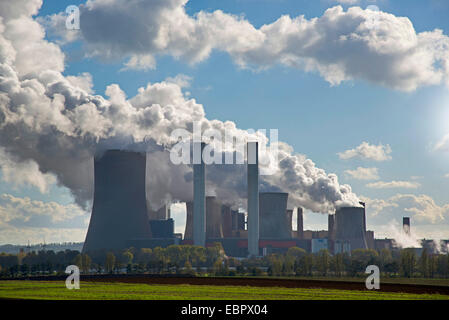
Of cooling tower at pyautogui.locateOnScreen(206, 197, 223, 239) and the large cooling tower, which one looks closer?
the large cooling tower

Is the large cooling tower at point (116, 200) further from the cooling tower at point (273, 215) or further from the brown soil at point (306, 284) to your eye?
the brown soil at point (306, 284)

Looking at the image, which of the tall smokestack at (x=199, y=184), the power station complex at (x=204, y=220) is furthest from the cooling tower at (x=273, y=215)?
the tall smokestack at (x=199, y=184)

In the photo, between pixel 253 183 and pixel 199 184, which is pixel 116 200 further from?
pixel 253 183

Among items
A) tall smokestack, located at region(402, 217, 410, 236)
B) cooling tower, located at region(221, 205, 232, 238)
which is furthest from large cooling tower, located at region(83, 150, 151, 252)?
tall smokestack, located at region(402, 217, 410, 236)

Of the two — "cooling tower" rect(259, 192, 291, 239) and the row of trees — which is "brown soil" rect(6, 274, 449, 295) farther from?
"cooling tower" rect(259, 192, 291, 239)

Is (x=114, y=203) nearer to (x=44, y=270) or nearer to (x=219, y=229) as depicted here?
(x=44, y=270)
